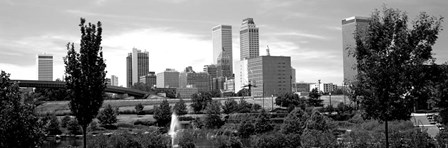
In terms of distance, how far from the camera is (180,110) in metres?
79.3

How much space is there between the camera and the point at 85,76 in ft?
59.8

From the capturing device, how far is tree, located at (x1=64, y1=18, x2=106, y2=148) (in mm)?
18203

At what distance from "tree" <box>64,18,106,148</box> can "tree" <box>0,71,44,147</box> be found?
3301 mm

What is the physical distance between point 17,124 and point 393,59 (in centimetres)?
1278

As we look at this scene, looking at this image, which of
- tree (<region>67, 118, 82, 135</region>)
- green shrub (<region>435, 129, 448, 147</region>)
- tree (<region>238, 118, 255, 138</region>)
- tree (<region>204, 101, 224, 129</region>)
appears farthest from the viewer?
tree (<region>67, 118, 82, 135</region>)

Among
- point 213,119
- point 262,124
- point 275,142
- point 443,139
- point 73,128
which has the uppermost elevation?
point 443,139

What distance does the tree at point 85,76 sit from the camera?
18.2 meters

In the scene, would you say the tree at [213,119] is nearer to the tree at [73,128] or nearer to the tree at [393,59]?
the tree at [73,128]

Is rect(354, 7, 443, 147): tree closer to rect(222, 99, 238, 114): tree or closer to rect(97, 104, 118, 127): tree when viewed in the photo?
rect(97, 104, 118, 127): tree

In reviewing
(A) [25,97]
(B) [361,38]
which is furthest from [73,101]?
(B) [361,38]

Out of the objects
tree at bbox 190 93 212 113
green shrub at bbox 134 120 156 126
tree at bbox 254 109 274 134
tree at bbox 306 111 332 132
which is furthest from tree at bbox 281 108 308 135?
tree at bbox 190 93 212 113

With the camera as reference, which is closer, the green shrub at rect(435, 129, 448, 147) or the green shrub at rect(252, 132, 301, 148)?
the green shrub at rect(435, 129, 448, 147)

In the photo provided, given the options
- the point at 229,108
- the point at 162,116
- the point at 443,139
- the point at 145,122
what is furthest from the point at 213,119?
the point at 443,139

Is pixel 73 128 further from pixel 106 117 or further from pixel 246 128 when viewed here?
pixel 246 128
